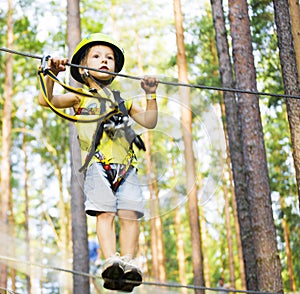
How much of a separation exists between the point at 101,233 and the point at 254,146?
12.2 ft

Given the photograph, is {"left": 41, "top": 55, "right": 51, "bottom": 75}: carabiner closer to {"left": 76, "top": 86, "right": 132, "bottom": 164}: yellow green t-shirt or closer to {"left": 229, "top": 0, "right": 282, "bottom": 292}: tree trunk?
{"left": 76, "top": 86, "right": 132, "bottom": 164}: yellow green t-shirt

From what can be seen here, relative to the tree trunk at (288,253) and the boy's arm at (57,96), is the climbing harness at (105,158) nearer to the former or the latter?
the boy's arm at (57,96)

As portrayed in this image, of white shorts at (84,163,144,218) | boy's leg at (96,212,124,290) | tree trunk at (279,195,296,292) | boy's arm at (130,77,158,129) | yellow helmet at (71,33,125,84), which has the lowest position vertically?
tree trunk at (279,195,296,292)

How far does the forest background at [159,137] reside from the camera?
11.9ft

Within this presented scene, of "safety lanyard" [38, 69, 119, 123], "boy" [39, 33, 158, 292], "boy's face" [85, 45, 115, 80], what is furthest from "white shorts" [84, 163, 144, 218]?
"boy's face" [85, 45, 115, 80]

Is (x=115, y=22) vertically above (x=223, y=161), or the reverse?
(x=115, y=22)

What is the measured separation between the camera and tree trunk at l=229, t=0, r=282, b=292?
6.02 meters

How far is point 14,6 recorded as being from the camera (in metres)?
15.3

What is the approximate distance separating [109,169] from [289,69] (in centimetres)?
250

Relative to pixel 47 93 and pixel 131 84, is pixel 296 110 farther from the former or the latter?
pixel 47 93

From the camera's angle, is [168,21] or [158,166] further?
[168,21]

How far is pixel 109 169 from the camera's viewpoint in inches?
122

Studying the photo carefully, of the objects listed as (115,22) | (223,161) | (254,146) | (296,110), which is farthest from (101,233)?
(115,22)

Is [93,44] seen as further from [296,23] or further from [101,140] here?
[296,23]
